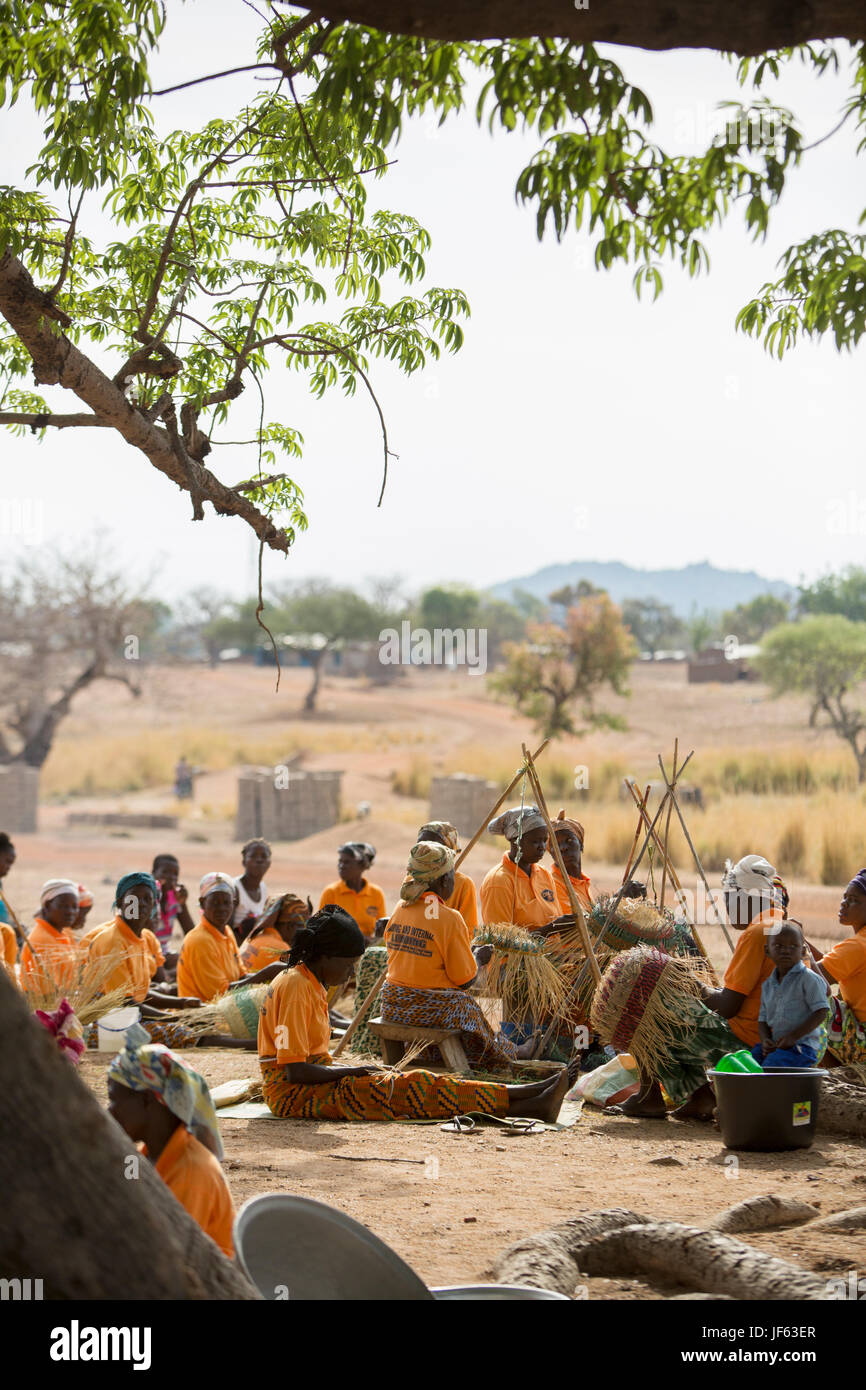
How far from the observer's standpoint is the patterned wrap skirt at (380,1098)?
641cm

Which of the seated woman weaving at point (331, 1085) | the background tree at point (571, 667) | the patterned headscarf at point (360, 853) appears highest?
the background tree at point (571, 667)

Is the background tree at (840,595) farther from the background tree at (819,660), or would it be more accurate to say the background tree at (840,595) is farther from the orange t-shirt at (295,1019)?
the orange t-shirt at (295,1019)

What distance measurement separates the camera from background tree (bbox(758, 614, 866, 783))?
1481 inches

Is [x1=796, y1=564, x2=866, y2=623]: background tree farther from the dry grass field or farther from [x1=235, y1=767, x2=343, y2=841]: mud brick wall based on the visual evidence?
[x1=235, y1=767, x2=343, y2=841]: mud brick wall

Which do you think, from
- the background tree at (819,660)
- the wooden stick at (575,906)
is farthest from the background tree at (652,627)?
the wooden stick at (575,906)

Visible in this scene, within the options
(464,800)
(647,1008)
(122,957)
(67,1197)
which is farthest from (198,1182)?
(464,800)

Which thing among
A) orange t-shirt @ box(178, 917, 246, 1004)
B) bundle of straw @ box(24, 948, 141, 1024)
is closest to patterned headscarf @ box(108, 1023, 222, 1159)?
bundle of straw @ box(24, 948, 141, 1024)

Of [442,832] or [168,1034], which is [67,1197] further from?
[442,832]

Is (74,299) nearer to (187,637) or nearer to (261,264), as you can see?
(261,264)

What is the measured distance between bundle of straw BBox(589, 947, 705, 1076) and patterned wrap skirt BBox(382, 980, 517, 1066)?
A: 0.66 metres

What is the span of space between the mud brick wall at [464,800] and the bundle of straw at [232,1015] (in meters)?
14.5

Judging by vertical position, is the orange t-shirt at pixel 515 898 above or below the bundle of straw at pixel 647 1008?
above

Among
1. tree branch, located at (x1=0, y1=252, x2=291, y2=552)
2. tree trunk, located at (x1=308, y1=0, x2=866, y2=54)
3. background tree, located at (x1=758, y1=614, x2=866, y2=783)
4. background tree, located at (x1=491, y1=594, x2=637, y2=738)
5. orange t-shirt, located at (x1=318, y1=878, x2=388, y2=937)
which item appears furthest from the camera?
background tree, located at (x1=758, y1=614, x2=866, y2=783)

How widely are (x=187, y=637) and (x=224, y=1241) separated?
85.2m
